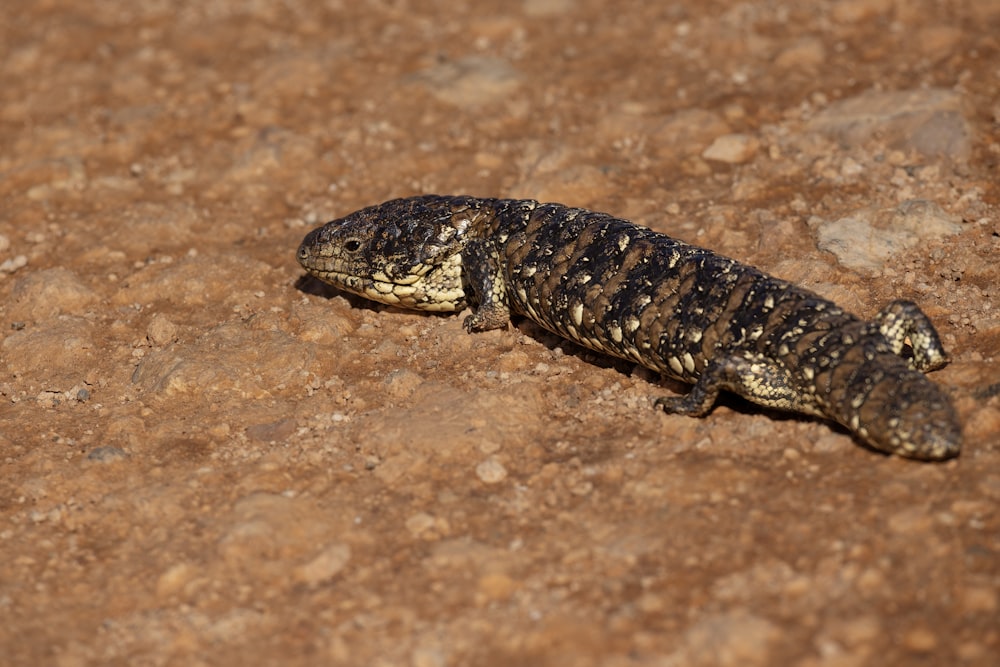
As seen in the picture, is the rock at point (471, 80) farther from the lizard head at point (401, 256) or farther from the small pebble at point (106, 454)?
the small pebble at point (106, 454)

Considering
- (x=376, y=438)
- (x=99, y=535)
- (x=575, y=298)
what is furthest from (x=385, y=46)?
(x=99, y=535)

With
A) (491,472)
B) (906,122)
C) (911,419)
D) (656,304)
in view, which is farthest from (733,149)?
(491,472)

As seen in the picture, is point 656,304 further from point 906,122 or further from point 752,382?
point 906,122

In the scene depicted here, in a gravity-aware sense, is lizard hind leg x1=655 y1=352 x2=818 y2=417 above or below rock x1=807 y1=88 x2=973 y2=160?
below

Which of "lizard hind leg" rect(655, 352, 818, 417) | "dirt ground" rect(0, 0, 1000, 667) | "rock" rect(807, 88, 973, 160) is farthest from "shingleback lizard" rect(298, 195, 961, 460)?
"rock" rect(807, 88, 973, 160)

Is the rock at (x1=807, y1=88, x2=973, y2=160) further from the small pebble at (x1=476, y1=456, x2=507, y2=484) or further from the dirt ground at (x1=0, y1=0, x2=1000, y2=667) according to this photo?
the small pebble at (x1=476, y1=456, x2=507, y2=484)

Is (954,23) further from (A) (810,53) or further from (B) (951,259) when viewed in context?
(B) (951,259)

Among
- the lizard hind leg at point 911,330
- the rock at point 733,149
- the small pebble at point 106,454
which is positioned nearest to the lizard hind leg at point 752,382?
the lizard hind leg at point 911,330
